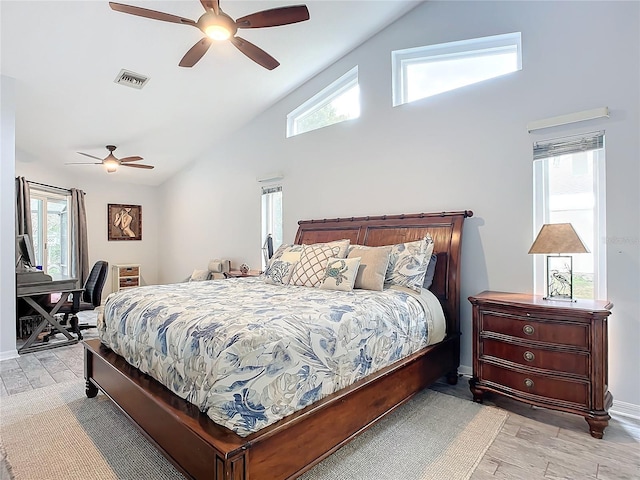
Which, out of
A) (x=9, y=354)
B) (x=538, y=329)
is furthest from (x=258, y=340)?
(x=9, y=354)

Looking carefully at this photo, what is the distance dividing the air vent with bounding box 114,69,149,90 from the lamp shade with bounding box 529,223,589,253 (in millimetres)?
4252

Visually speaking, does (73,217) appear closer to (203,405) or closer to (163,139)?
(163,139)

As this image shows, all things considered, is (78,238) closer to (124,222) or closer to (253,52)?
(124,222)

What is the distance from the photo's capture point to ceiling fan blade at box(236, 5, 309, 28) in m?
2.42

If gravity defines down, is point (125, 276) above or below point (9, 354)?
above

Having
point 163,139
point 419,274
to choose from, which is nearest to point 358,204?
point 419,274

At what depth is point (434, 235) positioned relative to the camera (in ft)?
11.1

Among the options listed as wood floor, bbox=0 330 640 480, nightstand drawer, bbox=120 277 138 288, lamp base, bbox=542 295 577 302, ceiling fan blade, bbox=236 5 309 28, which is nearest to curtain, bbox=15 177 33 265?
nightstand drawer, bbox=120 277 138 288

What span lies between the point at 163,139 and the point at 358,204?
3.61 metres

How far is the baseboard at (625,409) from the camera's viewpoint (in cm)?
247

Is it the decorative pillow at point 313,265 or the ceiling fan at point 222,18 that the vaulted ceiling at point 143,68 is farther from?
the decorative pillow at point 313,265

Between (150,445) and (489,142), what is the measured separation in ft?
11.3

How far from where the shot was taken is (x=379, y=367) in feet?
7.36

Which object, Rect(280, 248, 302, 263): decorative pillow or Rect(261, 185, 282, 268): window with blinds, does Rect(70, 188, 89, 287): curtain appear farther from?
Rect(280, 248, 302, 263): decorative pillow
